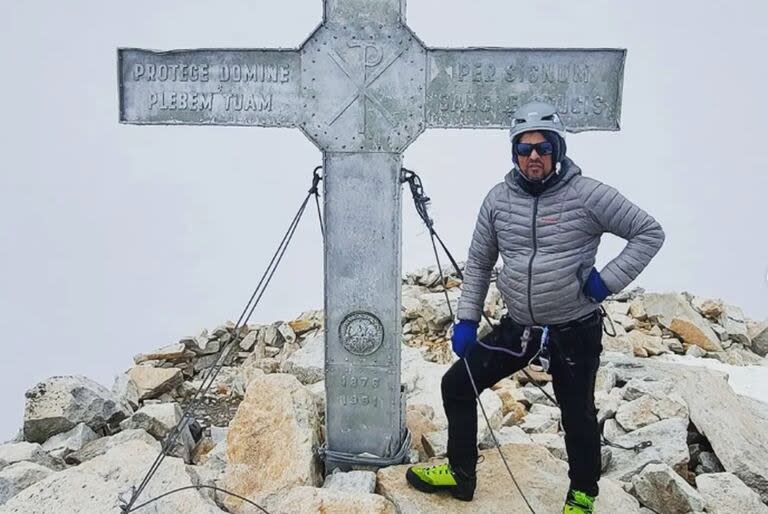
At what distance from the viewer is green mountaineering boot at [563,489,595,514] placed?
4406 mm

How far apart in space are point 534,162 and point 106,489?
10.5ft

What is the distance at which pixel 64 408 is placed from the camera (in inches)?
262

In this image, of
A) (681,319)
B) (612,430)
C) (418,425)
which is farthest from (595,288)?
(681,319)

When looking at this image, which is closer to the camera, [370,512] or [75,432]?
[370,512]

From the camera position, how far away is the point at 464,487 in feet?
15.4

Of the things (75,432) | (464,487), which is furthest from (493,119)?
(75,432)

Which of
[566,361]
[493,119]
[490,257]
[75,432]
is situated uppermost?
[493,119]

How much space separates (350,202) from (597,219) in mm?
1704

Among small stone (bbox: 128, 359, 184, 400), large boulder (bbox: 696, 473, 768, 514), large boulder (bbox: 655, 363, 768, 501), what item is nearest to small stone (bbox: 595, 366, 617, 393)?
large boulder (bbox: 655, 363, 768, 501)

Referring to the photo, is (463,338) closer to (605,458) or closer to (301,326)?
(605,458)

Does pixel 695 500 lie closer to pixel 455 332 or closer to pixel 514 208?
pixel 455 332

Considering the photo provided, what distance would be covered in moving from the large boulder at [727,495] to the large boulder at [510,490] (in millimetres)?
568

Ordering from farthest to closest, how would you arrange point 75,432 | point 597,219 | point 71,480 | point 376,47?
1. point 75,432
2. point 376,47
3. point 71,480
4. point 597,219

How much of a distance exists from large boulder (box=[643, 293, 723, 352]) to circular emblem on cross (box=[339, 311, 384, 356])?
22.2ft
